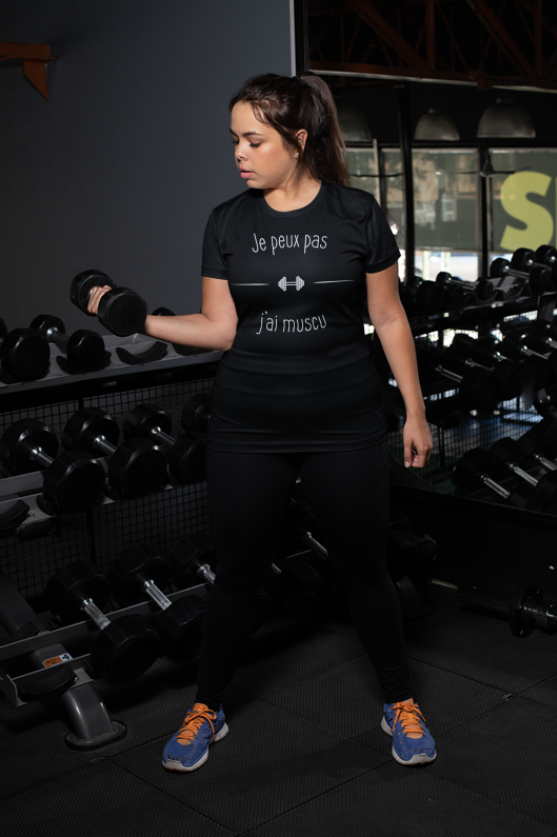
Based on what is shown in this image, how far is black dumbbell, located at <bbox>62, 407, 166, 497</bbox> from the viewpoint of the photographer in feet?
6.86

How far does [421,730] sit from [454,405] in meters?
1.34

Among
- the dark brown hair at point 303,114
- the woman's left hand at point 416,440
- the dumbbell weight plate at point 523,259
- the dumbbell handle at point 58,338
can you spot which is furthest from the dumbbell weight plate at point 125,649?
the dumbbell weight plate at point 523,259

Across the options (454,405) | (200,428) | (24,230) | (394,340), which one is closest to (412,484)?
(454,405)

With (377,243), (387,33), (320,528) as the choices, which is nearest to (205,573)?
(320,528)

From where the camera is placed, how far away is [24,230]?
3.75 metres

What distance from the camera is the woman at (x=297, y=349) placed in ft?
5.09

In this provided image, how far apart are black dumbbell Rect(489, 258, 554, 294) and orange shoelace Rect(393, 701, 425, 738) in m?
1.44

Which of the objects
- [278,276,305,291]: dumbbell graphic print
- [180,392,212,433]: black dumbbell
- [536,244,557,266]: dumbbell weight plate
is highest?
[536,244,557,266]: dumbbell weight plate

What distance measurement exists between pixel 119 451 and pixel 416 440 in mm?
809

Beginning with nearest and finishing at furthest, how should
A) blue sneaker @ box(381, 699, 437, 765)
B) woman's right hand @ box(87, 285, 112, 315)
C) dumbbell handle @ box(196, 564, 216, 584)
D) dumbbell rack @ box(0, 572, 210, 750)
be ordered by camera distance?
woman's right hand @ box(87, 285, 112, 315) → blue sneaker @ box(381, 699, 437, 765) → dumbbell rack @ box(0, 572, 210, 750) → dumbbell handle @ box(196, 564, 216, 584)

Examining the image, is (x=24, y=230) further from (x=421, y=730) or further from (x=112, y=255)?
(x=421, y=730)

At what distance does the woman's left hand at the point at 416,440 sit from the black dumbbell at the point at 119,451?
0.71m

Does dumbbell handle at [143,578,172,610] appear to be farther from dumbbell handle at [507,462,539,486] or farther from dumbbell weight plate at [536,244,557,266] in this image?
dumbbell weight plate at [536,244,557,266]

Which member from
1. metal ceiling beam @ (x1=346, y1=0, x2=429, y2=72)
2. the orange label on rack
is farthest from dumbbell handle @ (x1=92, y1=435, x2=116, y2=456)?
metal ceiling beam @ (x1=346, y1=0, x2=429, y2=72)
